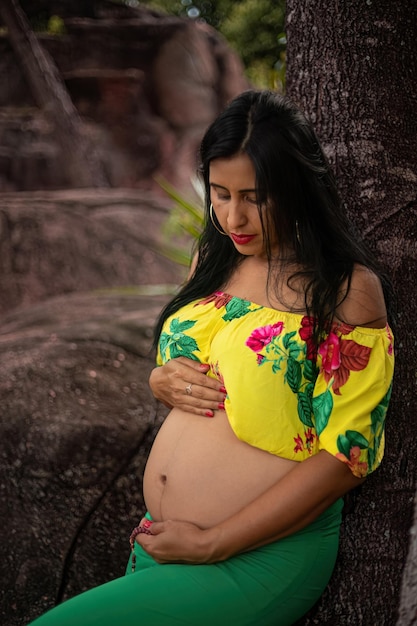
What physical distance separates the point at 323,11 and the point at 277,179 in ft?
2.47

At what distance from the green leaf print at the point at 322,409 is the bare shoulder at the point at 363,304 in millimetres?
175

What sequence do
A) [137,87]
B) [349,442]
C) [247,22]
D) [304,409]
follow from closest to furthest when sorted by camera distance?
[349,442], [304,409], [137,87], [247,22]

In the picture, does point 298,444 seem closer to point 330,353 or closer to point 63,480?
point 330,353

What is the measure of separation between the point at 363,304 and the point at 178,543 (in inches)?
27.3

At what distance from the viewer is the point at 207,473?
1.94m

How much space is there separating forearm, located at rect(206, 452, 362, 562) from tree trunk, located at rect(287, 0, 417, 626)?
0.41m

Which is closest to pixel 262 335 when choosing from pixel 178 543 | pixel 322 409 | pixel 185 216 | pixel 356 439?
pixel 322 409

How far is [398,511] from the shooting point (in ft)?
7.29

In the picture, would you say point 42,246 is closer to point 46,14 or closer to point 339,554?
point 339,554

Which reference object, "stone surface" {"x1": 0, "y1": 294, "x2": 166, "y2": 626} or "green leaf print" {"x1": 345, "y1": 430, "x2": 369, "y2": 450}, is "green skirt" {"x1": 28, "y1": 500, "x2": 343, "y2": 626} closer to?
"green leaf print" {"x1": 345, "y1": 430, "x2": 369, "y2": 450}

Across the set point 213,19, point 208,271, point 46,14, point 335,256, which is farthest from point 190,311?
point 213,19

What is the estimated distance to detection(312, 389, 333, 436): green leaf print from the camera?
182 centimetres

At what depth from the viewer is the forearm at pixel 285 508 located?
1807 mm

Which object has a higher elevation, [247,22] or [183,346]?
[247,22]
